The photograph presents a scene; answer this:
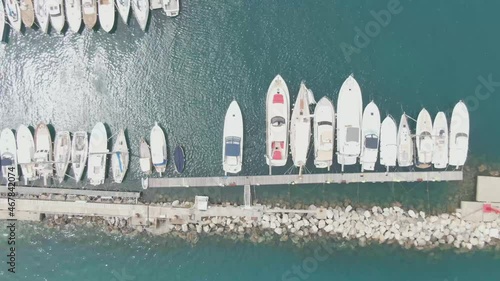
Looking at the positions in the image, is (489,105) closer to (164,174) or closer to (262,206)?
(262,206)

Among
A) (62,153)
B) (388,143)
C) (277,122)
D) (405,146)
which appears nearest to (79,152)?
(62,153)

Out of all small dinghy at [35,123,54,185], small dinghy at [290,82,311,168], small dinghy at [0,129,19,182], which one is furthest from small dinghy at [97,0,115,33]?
small dinghy at [290,82,311,168]

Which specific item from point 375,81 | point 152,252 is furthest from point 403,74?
point 152,252

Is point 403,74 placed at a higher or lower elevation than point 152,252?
higher

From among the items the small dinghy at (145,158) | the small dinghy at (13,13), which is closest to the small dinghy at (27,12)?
the small dinghy at (13,13)

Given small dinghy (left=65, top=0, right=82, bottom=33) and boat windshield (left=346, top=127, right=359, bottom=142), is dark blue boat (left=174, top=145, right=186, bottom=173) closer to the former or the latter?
small dinghy (left=65, top=0, right=82, bottom=33)
